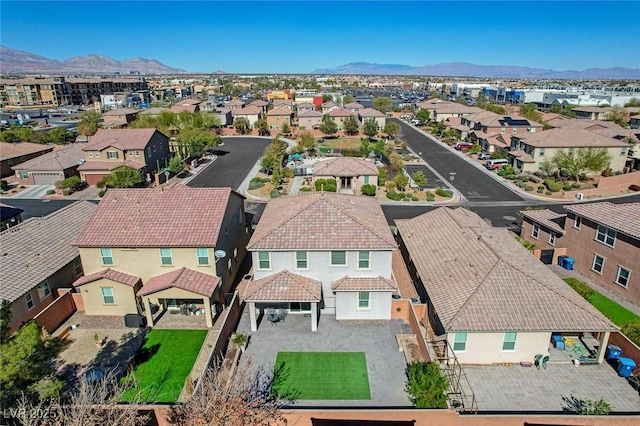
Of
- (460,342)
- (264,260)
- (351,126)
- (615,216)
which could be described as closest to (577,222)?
(615,216)

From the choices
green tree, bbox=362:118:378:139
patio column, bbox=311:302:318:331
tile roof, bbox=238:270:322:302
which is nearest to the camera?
tile roof, bbox=238:270:322:302

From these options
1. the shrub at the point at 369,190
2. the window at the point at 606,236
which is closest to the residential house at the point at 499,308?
the window at the point at 606,236

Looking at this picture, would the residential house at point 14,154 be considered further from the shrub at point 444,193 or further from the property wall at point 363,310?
the shrub at point 444,193

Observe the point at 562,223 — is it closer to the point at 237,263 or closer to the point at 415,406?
the point at 415,406

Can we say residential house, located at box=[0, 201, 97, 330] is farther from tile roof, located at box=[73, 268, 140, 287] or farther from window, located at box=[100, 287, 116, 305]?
window, located at box=[100, 287, 116, 305]

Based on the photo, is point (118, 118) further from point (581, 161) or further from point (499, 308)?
point (499, 308)

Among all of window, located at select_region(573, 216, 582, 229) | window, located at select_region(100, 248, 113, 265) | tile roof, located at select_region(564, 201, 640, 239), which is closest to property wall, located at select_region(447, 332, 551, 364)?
tile roof, located at select_region(564, 201, 640, 239)
